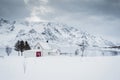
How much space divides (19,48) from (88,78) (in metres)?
71.1

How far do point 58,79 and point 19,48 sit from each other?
70.5 m

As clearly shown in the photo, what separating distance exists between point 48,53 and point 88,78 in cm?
5865

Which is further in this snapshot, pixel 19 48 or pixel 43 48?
pixel 19 48

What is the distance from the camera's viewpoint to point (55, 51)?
241 ft

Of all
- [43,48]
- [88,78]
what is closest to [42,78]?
[88,78]

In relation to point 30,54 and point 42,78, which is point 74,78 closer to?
point 42,78

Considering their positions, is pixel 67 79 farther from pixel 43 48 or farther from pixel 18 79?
pixel 43 48

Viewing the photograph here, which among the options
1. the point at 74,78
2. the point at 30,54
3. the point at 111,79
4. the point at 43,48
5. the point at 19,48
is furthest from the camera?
the point at 19,48

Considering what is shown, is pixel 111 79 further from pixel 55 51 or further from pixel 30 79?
pixel 55 51

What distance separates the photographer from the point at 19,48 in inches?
3196

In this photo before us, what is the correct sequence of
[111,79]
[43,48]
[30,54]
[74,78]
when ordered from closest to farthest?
[111,79], [74,78], [30,54], [43,48]

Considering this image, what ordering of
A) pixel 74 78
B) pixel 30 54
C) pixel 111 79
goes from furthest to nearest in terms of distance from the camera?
1. pixel 30 54
2. pixel 74 78
3. pixel 111 79

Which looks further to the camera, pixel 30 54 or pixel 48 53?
pixel 48 53

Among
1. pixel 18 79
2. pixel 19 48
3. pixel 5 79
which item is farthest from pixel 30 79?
pixel 19 48
